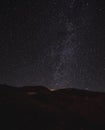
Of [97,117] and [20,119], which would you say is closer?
[20,119]

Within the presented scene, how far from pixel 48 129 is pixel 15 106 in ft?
5.98

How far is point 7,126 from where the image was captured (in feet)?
28.3

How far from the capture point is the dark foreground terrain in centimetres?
888

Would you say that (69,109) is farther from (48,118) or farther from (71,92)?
(71,92)

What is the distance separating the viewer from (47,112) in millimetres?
9445

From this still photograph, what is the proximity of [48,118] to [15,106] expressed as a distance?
1.51 m

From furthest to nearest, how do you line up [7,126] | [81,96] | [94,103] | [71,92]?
1. [71,92]
2. [81,96]
3. [94,103]
4. [7,126]

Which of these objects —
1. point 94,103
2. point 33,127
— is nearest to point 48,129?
point 33,127

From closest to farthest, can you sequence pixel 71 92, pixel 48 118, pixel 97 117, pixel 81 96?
pixel 48 118 → pixel 97 117 → pixel 81 96 → pixel 71 92

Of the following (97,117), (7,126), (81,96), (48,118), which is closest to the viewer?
(7,126)

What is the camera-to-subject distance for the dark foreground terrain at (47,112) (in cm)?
888

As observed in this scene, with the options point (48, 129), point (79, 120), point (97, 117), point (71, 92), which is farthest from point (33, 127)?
point (71, 92)

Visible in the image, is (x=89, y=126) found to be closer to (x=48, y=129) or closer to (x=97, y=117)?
(x=97, y=117)

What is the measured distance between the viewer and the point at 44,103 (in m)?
10.3
